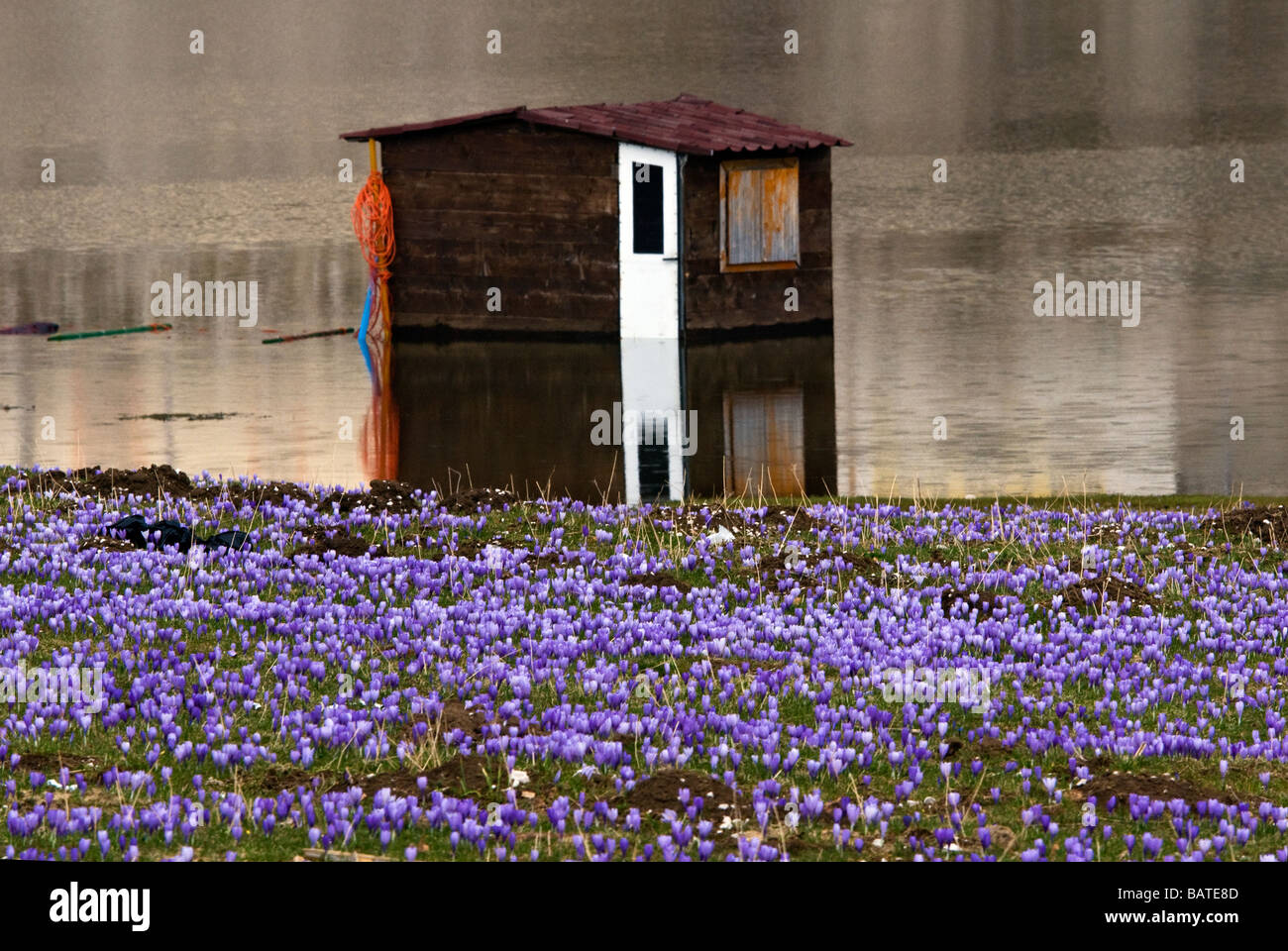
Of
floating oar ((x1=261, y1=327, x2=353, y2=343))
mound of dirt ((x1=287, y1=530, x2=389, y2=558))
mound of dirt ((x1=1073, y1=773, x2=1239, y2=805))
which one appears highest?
floating oar ((x1=261, y1=327, x2=353, y2=343))

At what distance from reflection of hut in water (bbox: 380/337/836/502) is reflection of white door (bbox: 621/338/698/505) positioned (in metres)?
0.03

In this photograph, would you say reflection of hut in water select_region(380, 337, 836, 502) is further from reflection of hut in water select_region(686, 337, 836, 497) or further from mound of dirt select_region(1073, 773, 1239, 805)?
mound of dirt select_region(1073, 773, 1239, 805)

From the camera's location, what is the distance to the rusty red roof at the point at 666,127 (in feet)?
115

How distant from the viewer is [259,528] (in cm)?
1496

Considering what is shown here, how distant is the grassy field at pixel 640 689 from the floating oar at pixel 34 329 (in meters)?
36.0

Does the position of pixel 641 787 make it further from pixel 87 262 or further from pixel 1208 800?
pixel 87 262

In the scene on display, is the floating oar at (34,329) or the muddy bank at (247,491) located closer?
the muddy bank at (247,491)

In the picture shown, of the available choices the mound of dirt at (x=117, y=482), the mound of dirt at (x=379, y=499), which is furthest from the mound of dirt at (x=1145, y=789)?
the mound of dirt at (x=117, y=482)

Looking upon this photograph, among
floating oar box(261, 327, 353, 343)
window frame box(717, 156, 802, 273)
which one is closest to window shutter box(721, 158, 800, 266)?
window frame box(717, 156, 802, 273)

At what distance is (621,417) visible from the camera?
28.2m

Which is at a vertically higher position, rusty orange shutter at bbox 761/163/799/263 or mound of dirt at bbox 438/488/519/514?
rusty orange shutter at bbox 761/163/799/263

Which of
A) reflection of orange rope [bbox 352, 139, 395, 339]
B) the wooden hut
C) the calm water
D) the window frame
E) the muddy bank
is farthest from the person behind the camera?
reflection of orange rope [bbox 352, 139, 395, 339]

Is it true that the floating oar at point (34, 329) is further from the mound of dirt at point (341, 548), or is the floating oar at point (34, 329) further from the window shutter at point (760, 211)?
the mound of dirt at point (341, 548)

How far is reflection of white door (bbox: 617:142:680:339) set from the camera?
3572cm
